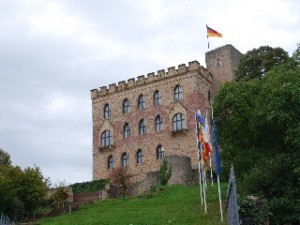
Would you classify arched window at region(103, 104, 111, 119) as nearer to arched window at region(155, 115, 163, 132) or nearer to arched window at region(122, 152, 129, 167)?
arched window at region(122, 152, 129, 167)

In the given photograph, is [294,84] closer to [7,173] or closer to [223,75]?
[7,173]

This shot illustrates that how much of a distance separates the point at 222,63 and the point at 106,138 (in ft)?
44.6

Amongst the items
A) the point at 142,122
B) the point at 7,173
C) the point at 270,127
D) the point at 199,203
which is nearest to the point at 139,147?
the point at 142,122

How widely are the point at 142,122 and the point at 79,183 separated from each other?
837cm

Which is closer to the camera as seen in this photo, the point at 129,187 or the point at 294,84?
the point at 294,84

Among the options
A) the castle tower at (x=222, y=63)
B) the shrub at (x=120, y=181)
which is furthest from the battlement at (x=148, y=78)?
the shrub at (x=120, y=181)

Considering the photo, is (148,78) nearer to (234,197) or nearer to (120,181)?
(120,181)

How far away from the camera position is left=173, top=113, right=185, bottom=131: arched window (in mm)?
51219

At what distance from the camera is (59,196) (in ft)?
142

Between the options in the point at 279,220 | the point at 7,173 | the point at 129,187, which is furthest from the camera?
the point at 129,187

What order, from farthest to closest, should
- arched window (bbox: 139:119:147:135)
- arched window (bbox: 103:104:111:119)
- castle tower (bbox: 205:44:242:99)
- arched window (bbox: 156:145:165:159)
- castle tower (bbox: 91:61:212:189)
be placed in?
arched window (bbox: 103:104:111:119) → castle tower (bbox: 205:44:242:99) → arched window (bbox: 139:119:147:135) → arched window (bbox: 156:145:165:159) → castle tower (bbox: 91:61:212:189)

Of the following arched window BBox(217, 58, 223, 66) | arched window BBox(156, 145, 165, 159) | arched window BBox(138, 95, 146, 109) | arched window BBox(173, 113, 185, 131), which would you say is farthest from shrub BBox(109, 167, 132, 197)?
arched window BBox(217, 58, 223, 66)

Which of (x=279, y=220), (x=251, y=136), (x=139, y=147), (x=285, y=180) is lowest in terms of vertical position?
(x=279, y=220)

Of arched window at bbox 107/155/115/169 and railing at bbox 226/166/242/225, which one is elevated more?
arched window at bbox 107/155/115/169
